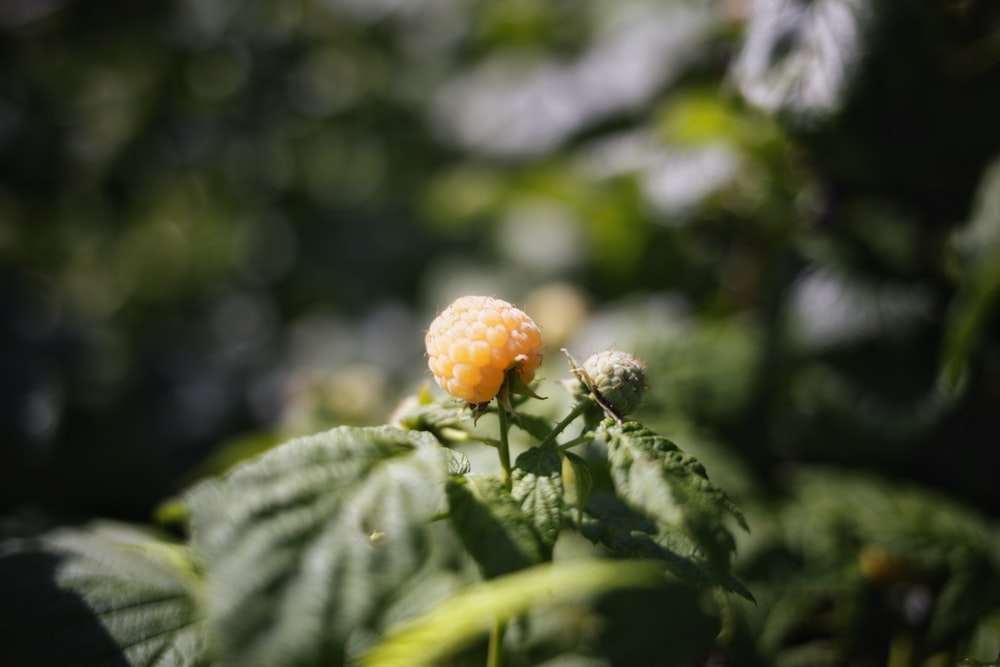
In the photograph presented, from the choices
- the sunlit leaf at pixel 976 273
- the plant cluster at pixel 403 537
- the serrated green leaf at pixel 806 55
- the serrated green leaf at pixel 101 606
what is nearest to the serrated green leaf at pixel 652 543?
the plant cluster at pixel 403 537

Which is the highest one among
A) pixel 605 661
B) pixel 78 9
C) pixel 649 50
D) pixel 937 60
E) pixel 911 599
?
pixel 78 9

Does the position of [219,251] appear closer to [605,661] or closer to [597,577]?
[605,661]

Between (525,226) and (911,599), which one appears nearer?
(911,599)

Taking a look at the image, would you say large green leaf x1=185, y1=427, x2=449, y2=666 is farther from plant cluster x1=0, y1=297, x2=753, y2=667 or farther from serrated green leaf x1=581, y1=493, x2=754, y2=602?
serrated green leaf x1=581, y1=493, x2=754, y2=602

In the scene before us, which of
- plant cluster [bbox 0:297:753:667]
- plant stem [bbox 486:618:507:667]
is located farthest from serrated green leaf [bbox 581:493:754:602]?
plant stem [bbox 486:618:507:667]

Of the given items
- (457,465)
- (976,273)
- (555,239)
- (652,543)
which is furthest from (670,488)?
(555,239)

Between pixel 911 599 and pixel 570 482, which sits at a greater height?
pixel 570 482

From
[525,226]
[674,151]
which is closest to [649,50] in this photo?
[674,151]
